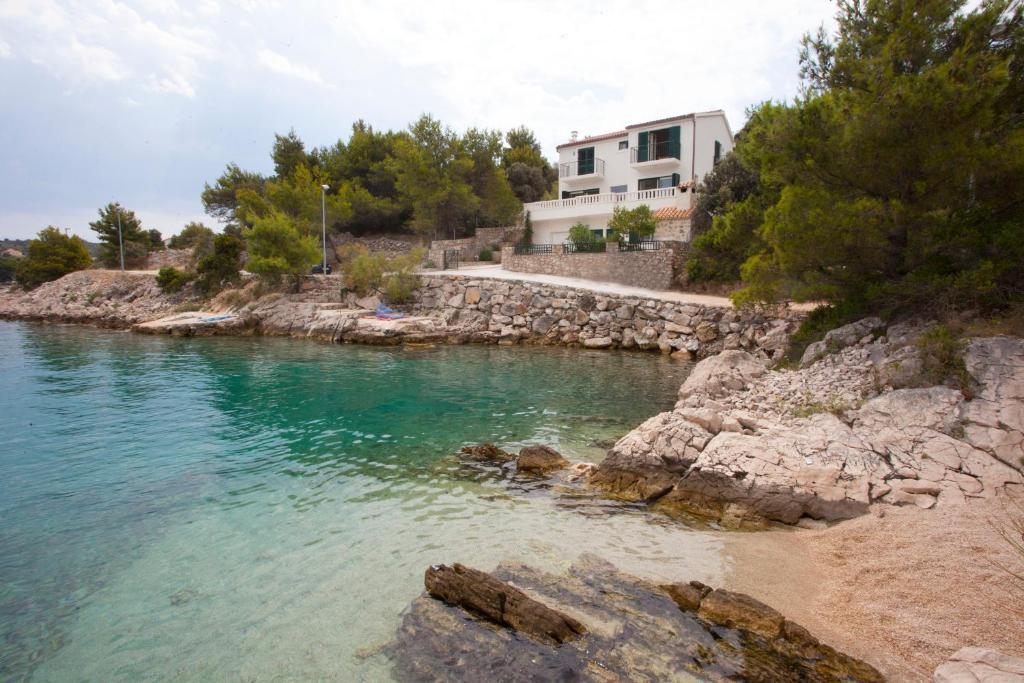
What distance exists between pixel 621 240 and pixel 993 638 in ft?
85.8

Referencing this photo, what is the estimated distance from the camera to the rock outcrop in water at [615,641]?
157 inches

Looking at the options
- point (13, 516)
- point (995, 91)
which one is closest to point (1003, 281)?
point (995, 91)

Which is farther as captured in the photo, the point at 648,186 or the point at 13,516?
the point at 648,186

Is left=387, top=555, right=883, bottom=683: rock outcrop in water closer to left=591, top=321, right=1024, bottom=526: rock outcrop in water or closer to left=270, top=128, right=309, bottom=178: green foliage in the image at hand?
left=591, top=321, right=1024, bottom=526: rock outcrop in water

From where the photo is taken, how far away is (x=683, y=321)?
75.3ft

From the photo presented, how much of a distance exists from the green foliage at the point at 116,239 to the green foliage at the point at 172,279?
1526 cm

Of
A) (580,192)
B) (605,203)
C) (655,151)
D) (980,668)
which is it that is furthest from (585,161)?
(980,668)

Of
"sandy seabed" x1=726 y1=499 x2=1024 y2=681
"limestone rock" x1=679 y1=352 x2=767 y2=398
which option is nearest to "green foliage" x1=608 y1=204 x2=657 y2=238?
"limestone rock" x1=679 y1=352 x2=767 y2=398

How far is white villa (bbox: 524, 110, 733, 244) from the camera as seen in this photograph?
3365 cm

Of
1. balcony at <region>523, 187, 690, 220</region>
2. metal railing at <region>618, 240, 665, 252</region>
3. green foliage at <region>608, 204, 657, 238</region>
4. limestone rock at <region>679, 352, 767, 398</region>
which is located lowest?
limestone rock at <region>679, 352, 767, 398</region>

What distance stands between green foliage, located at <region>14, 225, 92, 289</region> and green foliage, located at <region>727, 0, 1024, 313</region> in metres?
60.5

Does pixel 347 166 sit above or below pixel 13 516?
above

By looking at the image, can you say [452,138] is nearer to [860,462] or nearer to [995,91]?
[995,91]

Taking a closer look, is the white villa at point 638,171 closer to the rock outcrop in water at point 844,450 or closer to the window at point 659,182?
the window at point 659,182
